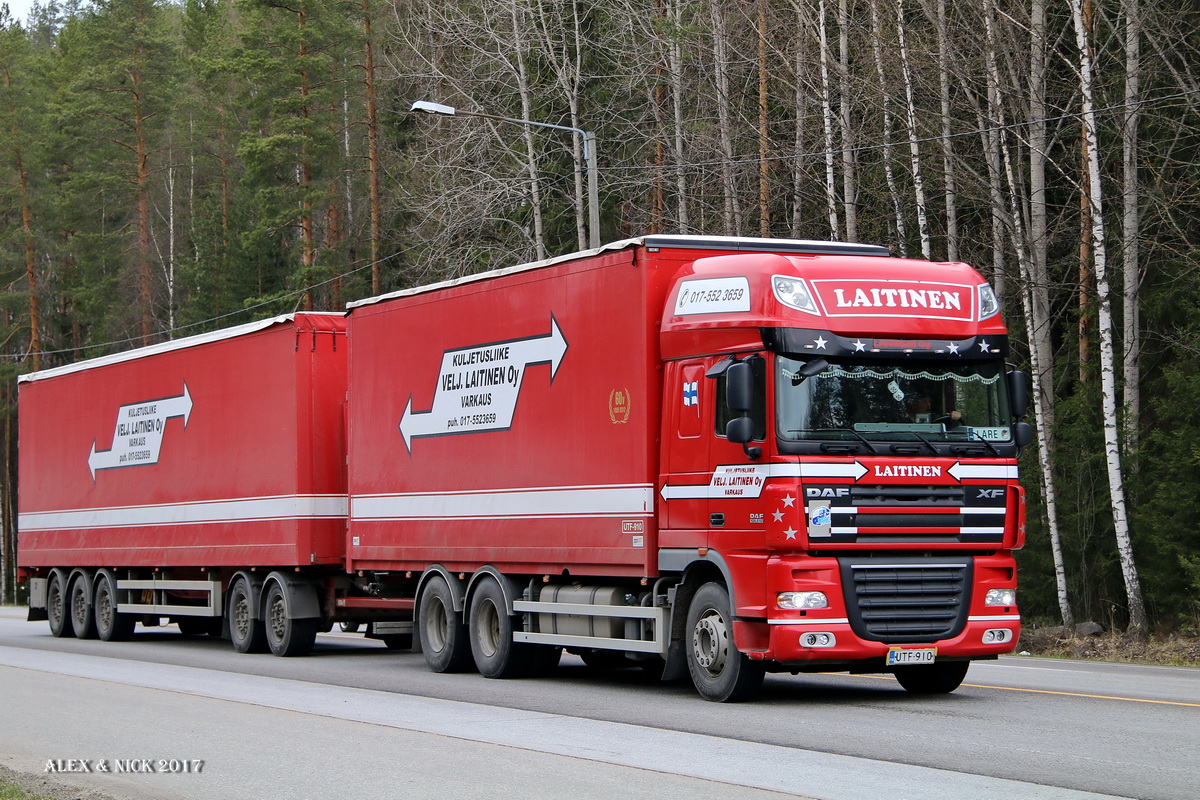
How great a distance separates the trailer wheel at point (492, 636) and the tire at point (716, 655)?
285cm

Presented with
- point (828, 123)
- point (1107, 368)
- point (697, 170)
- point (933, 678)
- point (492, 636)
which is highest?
point (697, 170)

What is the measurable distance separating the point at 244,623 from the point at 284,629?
143 centimetres

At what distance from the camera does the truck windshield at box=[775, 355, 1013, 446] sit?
1226cm

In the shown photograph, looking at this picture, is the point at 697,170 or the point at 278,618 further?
the point at 697,170

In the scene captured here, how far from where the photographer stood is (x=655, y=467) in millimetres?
13484

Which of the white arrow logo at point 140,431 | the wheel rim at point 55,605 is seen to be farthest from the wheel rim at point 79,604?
the white arrow logo at point 140,431

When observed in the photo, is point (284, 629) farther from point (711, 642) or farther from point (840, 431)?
point (840, 431)

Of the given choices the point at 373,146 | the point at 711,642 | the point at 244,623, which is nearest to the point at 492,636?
the point at 711,642

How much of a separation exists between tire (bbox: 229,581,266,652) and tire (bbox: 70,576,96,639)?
192 inches

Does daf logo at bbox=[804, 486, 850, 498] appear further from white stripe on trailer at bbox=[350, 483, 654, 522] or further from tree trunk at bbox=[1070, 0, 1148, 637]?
tree trunk at bbox=[1070, 0, 1148, 637]

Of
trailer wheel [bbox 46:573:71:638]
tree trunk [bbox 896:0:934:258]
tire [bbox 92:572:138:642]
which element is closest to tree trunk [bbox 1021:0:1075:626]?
tree trunk [bbox 896:0:934:258]

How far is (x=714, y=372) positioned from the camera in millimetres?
12578

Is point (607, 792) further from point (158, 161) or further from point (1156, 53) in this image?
point (158, 161)

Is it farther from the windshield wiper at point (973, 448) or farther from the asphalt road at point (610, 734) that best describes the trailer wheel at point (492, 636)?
the windshield wiper at point (973, 448)
